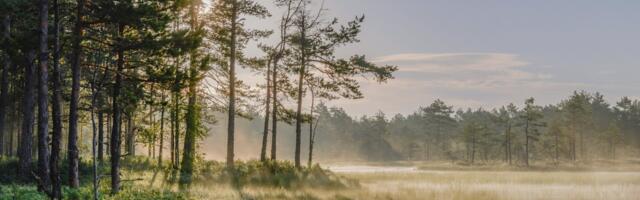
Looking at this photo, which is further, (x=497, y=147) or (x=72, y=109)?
(x=497, y=147)

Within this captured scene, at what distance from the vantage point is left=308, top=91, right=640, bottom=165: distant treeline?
98.2 meters

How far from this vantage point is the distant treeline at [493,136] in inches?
3866

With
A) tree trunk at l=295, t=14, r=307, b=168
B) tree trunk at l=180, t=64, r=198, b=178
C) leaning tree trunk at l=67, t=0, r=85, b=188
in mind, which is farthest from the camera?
tree trunk at l=295, t=14, r=307, b=168

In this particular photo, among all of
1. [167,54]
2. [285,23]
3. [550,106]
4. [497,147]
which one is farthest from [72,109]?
[550,106]

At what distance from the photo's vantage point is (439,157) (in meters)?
128

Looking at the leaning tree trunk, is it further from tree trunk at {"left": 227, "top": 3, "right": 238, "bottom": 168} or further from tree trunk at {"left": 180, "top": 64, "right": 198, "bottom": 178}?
tree trunk at {"left": 227, "top": 3, "right": 238, "bottom": 168}

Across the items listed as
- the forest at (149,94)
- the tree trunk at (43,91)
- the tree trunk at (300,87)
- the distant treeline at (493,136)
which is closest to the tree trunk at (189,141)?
the forest at (149,94)

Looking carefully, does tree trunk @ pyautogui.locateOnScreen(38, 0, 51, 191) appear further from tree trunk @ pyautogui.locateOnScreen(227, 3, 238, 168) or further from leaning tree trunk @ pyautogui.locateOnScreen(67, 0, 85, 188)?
tree trunk @ pyautogui.locateOnScreen(227, 3, 238, 168)

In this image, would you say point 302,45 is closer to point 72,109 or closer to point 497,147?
point 72,109

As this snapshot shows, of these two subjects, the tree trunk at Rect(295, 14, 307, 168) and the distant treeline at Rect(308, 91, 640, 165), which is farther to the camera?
the distant treeline at Rect(308, 91, 640, 165)

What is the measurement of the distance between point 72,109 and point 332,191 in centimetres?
1192

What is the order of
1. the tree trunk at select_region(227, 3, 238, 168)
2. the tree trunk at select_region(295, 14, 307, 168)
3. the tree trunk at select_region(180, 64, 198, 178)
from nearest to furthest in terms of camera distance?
the tree trunk at select_region(180, 64, 198, 178)
the tree trunk at select_region(227, 3, 238, 168)
the tree trunk at select_region(295, 14, 307, 168)

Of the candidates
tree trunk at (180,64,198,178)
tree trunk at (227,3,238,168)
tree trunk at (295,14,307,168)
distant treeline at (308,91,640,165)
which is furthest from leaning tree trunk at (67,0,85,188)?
distant treeline at (308,91,640,165)

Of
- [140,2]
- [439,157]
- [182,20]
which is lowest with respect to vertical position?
[439,157]
